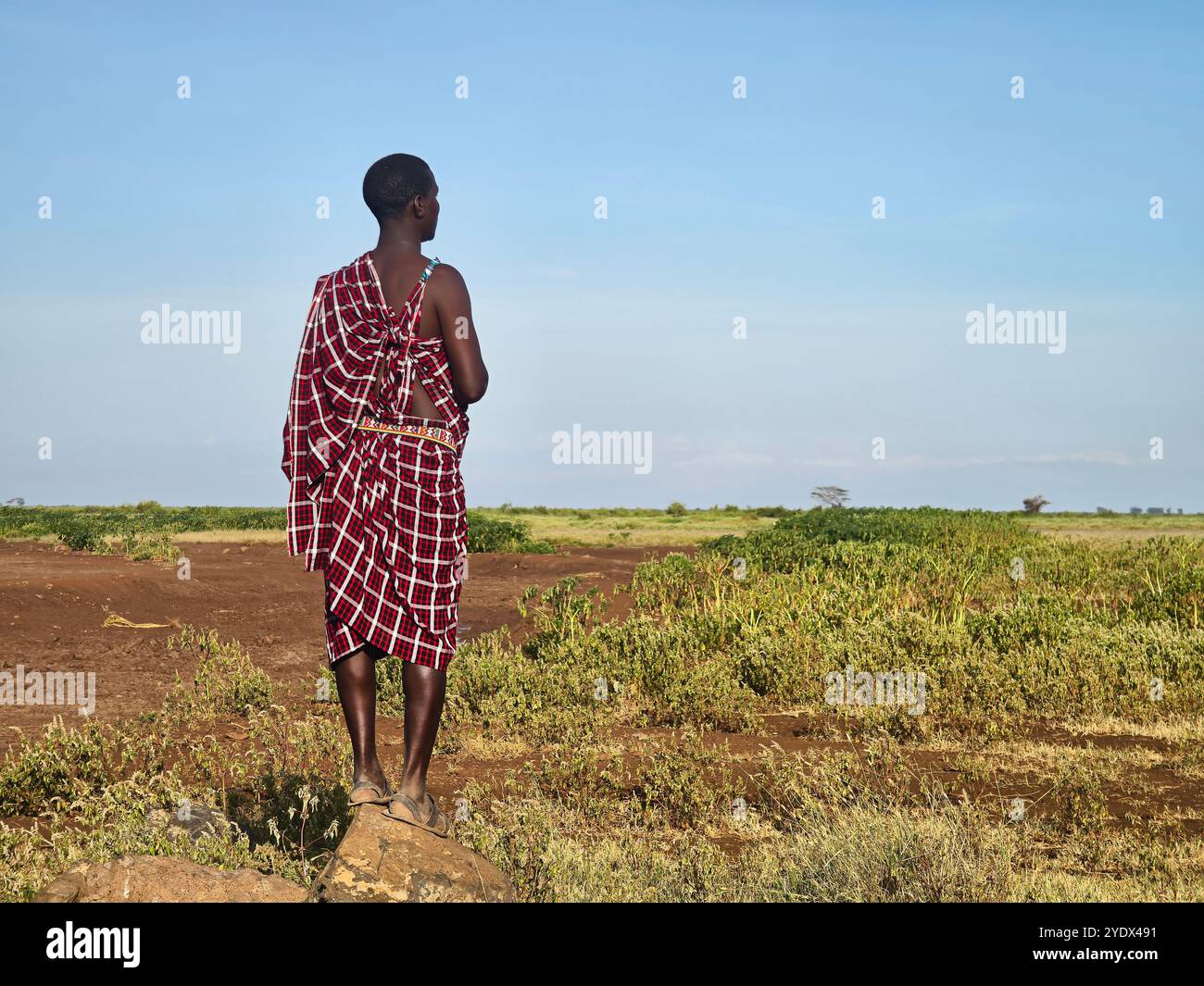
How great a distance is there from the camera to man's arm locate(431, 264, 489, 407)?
4121mm

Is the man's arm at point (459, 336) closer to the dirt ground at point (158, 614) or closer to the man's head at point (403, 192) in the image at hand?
the man's head at point (403, 192)

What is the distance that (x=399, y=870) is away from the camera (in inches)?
147

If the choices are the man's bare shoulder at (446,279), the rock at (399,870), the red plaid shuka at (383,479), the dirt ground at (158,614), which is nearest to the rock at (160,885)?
the rock at (399,870)

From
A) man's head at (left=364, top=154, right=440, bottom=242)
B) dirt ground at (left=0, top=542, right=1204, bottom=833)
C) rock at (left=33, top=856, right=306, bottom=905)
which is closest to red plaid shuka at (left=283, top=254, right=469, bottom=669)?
man's head at (left=364, top=154, right=440, bottom=242)

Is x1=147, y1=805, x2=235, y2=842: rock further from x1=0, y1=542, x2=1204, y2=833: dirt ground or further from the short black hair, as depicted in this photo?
the short black hair

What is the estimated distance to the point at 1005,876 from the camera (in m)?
4.41

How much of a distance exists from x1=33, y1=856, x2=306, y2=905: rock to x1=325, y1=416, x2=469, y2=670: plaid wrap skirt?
34.9 inches

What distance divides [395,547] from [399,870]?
115 cm

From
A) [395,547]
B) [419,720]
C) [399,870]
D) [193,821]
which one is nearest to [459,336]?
[395,547]

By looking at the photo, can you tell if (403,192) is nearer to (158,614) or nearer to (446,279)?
(446,279)

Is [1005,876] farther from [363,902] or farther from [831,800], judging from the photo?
[363,902]

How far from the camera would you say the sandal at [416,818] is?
13.1ft

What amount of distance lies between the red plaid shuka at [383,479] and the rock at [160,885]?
88cm

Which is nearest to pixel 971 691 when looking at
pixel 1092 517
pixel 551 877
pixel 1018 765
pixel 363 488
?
pixel 1018 765
